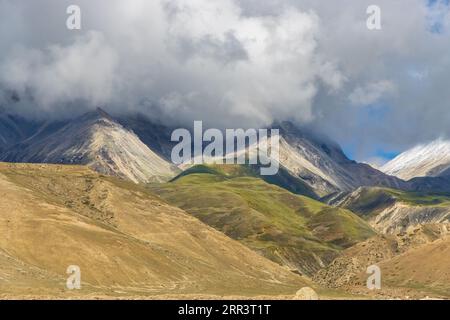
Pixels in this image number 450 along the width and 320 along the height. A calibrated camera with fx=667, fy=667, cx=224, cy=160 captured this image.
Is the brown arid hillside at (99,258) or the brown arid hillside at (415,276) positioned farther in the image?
the brown arid hillside at (415,276)

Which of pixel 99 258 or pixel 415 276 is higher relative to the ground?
pixel 415 276

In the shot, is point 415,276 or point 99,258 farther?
point 415,276

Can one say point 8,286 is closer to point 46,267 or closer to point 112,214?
point 46,267

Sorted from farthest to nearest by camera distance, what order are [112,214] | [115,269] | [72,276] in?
[112,214] < [115,269] < [72,276]

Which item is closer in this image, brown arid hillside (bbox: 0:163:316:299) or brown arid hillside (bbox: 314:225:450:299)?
brown arid hillside (bbox: 0:163:316:299)
